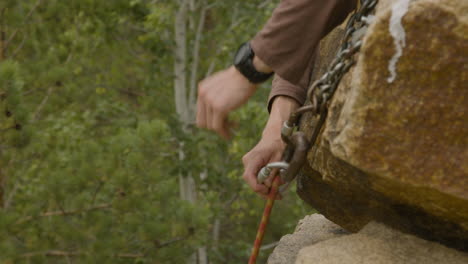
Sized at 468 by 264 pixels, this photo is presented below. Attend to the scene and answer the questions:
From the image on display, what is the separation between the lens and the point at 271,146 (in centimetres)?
154

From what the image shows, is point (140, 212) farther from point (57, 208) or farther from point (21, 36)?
point (21, 36)

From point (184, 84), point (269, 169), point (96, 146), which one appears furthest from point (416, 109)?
point (184, 84)

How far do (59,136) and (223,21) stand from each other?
3873 mm

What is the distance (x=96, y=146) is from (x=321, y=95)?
3229 millimetres

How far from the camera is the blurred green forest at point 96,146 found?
152 inches

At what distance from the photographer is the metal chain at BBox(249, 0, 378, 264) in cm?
112

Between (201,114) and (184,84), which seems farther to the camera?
(184,84)

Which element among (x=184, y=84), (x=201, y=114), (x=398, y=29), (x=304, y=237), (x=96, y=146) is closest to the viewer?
(x=398, y=29)

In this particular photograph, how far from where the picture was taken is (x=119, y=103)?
25.4 ft

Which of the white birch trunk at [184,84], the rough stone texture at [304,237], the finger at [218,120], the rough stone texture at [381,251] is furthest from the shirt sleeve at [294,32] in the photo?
the white birch trunk at [184,84]

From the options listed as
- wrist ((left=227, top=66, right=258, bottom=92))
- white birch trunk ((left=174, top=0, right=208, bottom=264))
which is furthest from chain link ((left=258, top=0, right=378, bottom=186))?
white birch trunk ((left=174, top=0, right=208, bottom=264))

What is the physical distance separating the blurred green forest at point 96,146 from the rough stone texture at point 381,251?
248 cm

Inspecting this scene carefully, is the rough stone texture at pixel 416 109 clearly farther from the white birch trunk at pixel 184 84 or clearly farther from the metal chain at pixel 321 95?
the white birch trunk at pixel 184 84

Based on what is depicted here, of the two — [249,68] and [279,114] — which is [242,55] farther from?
[279,114]
